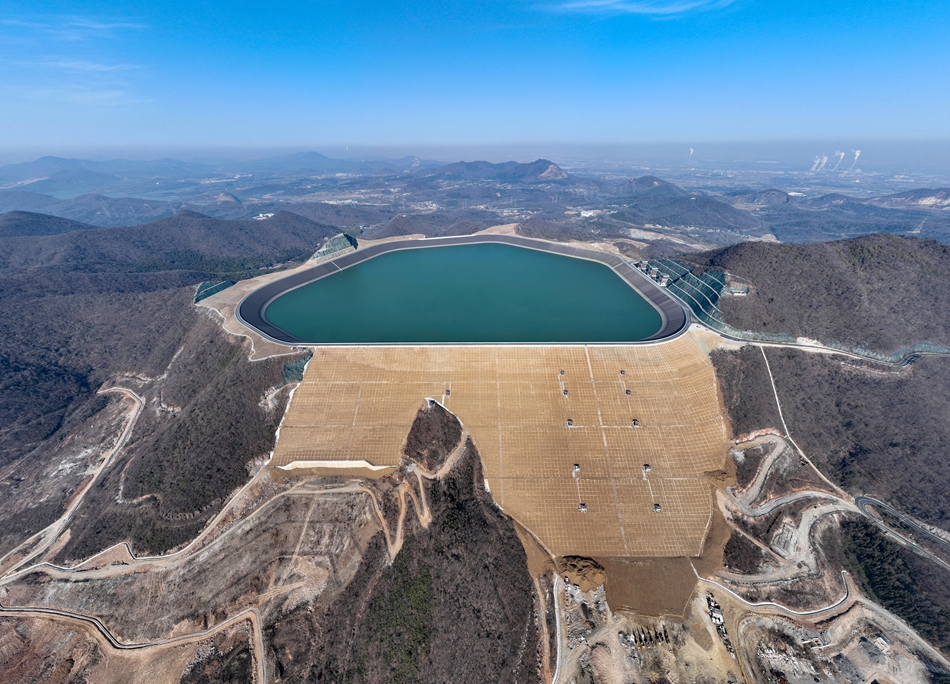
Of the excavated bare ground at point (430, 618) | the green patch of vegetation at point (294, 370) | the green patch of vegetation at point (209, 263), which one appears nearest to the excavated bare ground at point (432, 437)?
the excavated bare ground at point (430, 618)

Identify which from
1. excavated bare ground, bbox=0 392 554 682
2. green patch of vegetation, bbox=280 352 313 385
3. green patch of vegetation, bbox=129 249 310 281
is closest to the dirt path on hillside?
excavated bare ground, bbox=0 392 554 682

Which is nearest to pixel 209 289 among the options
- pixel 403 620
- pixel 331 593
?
pixel 331 593

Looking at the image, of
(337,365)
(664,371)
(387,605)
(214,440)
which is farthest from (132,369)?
(664,371)

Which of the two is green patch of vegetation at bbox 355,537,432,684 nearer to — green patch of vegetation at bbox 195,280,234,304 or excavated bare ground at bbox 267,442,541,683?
excavated bare ground at bbox 267,442,541,683

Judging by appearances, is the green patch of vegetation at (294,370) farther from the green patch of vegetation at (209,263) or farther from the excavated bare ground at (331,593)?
the green patch of vegetation at (209,263)

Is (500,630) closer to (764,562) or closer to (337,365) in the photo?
(764,562)
